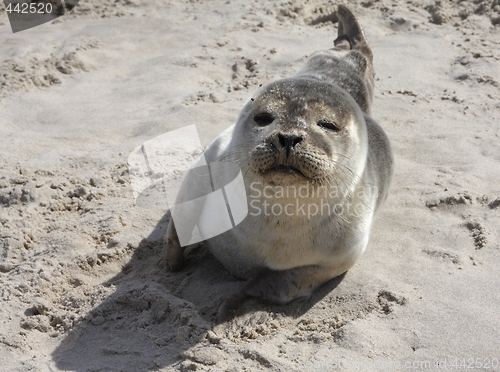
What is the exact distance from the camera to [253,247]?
3.89 m

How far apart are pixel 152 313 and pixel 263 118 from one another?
47.6 inches

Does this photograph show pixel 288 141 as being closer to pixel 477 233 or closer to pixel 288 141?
pixel 288 141

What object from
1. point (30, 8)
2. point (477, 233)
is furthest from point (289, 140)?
point (30, 8)

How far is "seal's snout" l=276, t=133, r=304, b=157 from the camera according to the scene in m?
3.34

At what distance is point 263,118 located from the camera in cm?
371

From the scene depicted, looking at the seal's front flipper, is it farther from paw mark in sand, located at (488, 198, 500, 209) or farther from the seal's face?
paw mark in sand, located at (488, 198, 500, 209)

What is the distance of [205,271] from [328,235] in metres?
0.80

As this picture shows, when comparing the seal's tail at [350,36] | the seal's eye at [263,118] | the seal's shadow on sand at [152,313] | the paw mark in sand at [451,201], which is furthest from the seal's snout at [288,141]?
the seal's tail at [350,36]

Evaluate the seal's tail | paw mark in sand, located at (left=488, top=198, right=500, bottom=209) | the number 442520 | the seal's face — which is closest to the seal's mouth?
the seal's face

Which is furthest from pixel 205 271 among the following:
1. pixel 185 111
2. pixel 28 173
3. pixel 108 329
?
→ pixel 185 111

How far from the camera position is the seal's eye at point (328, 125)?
371 centimetres

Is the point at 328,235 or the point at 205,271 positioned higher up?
the point at 328,235

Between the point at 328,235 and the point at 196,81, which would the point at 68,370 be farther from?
the point at 196,81

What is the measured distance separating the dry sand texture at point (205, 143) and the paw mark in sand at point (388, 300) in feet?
0.03
